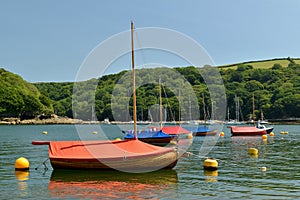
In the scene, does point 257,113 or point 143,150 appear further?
point 257,113

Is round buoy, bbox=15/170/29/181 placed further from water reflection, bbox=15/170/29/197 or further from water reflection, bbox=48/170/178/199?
water reflection, bbox=48/170/178/199

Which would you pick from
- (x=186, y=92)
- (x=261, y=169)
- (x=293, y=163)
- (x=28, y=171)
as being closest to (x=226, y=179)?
(x=261, y=169)

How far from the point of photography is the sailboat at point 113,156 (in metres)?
27.9

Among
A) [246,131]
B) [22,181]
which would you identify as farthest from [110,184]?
[246,131]

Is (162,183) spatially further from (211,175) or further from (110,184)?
(211,175)

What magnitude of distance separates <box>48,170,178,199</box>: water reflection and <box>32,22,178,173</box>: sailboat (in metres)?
Answer: 0.52

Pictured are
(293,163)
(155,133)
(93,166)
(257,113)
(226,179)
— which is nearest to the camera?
(226,179)

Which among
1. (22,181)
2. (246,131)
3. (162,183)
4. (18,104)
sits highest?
(18,104)

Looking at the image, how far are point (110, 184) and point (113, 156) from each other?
3.21 m

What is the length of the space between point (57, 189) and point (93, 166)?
5.09 meters

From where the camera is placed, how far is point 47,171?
3075cm

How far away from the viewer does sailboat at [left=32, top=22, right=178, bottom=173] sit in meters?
27.9

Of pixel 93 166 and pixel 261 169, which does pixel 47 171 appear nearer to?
pixel 93 166

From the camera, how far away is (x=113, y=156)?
28047 millimetres
